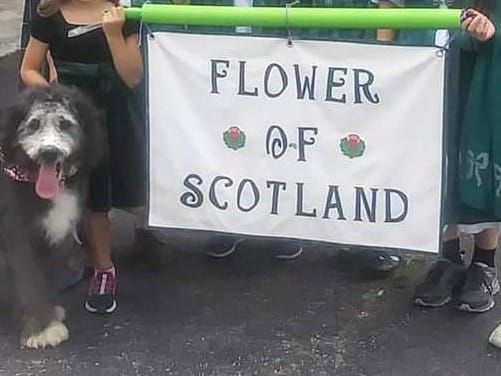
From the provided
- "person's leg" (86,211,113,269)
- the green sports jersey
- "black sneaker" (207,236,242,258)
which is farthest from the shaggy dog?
the green sports jersey

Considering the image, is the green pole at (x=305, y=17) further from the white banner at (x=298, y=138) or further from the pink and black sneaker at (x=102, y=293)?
the pink and black sneaker at (x=102, y=293)

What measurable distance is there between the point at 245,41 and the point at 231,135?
36cm

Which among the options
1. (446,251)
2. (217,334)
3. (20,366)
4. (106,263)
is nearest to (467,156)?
(446,251)

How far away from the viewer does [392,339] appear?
12.7ft

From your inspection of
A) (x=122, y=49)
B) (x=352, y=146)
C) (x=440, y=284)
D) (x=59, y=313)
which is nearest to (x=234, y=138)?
(x=352, y=146)

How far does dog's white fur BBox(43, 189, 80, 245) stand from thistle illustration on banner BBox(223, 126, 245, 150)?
65cm

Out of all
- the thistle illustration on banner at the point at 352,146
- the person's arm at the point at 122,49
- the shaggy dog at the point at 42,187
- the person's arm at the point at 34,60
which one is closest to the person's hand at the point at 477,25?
the thistle illustration on banner at the point at 352,146

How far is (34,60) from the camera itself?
4.01 meters

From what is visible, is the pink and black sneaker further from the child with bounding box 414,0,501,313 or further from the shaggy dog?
the child with bounding box 414,0,501,313

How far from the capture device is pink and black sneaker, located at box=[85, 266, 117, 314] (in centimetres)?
412

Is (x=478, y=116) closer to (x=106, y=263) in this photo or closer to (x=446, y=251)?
(x=446, y=251)

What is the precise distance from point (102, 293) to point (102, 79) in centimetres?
89

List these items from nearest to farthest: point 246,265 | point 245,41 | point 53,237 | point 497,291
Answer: point 245,41 → point 53,237 → point 497,291 → point 246,265

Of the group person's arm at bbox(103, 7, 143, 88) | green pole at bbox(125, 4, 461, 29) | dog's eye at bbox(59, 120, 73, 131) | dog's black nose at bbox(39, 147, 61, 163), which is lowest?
dog's black nose at bbox(39, 147, 61, 163)
